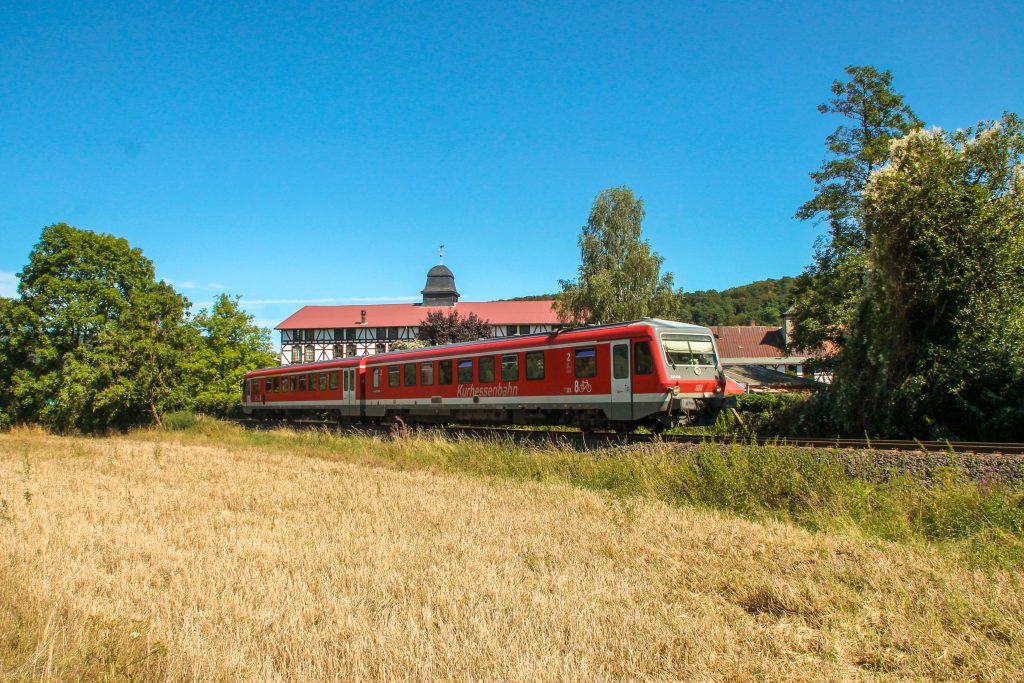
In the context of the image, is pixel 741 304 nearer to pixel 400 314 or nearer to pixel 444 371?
pixel 400 314

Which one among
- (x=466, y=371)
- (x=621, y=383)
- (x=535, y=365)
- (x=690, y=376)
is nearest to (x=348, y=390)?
(x=466, y=371)

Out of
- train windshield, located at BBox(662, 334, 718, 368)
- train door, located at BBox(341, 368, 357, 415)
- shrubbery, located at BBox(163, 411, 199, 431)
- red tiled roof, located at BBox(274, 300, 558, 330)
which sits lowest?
shrubbery, located at BBox(163, 411, 199, 431)

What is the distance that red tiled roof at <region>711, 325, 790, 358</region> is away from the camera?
69938 mm

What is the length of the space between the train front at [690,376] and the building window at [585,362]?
158 cm

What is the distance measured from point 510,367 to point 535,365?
0.94m

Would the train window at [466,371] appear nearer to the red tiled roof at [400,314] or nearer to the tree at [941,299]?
the tree at [941,299]

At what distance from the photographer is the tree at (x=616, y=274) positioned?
40.6 meters

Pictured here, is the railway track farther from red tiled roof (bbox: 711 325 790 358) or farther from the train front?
red tiled roof (bbox: 711 325 790 358)

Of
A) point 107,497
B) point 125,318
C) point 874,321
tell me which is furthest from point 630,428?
point 125,318

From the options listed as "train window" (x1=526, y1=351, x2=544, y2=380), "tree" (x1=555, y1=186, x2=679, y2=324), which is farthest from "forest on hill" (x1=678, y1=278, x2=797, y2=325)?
"train window" (x1=526, y1=351, x2=544, y2=380)

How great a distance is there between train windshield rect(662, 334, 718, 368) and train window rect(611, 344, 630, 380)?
32.2 inches

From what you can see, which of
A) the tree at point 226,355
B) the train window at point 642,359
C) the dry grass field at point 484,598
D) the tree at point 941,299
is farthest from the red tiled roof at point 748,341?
the dry grass field at point 484,598

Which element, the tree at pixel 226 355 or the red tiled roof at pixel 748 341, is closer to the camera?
the tree at pixel 226 355

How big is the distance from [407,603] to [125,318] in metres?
27.7
